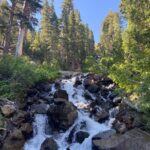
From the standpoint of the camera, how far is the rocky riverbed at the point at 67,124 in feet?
63.4

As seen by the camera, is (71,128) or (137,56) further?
(137,56)

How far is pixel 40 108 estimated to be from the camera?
23.3m

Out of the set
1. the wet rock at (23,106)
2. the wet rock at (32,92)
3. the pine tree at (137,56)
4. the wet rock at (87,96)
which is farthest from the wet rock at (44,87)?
the pine tree at (137,56)

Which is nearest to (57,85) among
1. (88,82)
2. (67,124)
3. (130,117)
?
(88,82)

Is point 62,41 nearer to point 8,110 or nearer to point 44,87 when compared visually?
point 44,87

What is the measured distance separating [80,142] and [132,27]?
10505mm

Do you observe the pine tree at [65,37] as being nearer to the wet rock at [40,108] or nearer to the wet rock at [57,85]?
the wet rock at [57,85]

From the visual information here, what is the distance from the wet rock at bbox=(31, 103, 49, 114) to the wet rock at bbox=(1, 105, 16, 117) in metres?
2.28

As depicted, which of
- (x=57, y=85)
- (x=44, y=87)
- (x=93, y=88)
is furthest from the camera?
(x=57, y=85)

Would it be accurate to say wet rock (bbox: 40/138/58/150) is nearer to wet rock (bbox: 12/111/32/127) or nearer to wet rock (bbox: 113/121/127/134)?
wet rock (bbox: 12/111/32/127)

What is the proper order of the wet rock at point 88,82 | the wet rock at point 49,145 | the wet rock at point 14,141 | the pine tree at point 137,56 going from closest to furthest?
1. the wet rock at point 14,141
2. the pine tree at point 137,56
3. the wet rock at point 49,145
4. the wet rock at point 88,82

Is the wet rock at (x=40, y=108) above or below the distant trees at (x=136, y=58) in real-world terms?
below

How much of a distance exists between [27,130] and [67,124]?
2.58 meters

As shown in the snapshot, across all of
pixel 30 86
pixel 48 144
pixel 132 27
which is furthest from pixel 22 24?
pixel 48 144
